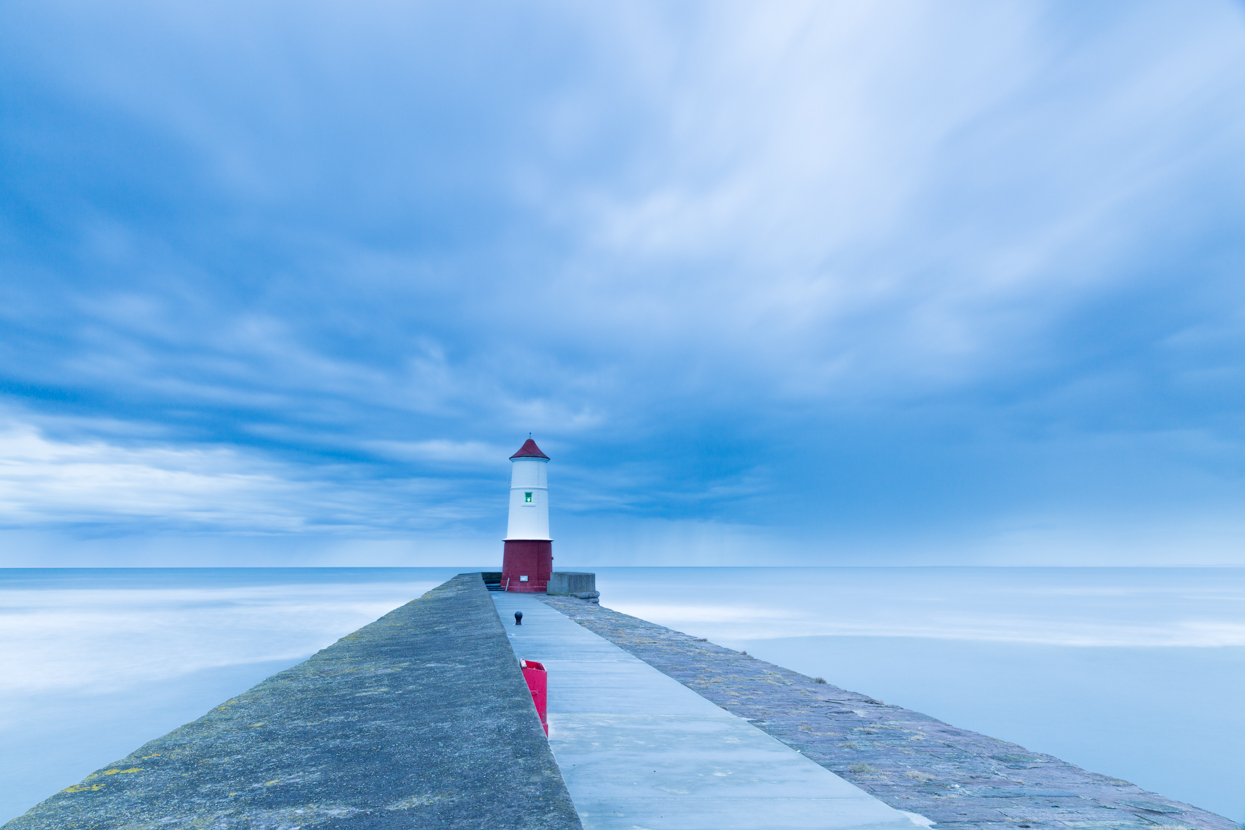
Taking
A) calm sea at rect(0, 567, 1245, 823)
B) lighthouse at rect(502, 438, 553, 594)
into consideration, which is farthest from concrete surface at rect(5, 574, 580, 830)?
lighthouse at rect(502, 438, 553, 594)

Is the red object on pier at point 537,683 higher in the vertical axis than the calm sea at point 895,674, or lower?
higher

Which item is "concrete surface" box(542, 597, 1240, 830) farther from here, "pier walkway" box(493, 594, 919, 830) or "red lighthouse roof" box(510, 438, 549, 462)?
"red lighthouse roof" box(510, 438, 549, 462)

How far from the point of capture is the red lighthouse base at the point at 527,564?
23828 mm

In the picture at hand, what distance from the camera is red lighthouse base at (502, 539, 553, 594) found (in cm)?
2383

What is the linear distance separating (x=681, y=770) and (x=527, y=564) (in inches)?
792

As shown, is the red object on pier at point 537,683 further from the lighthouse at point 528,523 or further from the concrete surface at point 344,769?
the lighthouse at point 528,523

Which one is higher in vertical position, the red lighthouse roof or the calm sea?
the red lighthouse roof

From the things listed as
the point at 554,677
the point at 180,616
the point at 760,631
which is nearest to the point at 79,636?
the point at 180,616

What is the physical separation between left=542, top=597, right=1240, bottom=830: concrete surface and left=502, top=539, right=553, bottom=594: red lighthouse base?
600 inches

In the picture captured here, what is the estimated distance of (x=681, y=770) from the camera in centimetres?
445

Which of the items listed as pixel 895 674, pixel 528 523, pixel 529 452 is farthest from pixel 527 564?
pixel 895 674

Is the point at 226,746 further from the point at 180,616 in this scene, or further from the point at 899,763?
the point at 180,616

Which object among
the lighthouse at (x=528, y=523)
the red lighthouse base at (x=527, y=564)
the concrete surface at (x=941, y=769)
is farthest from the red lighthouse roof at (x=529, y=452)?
the concrete surface at (x=941, y=769)

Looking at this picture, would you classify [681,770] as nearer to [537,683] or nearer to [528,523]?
[537,683]
